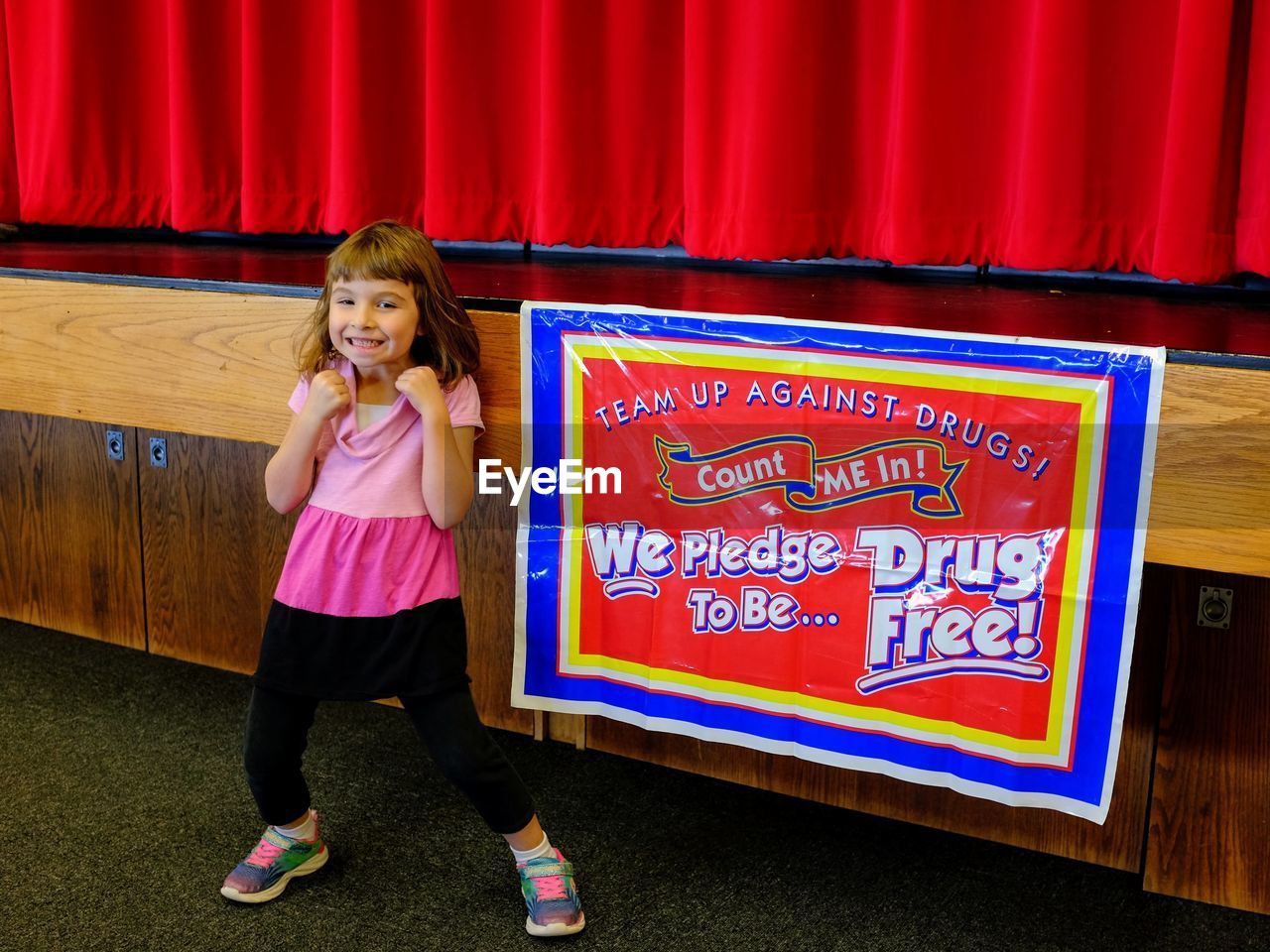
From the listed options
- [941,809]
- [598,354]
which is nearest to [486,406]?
[598,354]

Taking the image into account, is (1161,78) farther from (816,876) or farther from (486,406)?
(816,876)

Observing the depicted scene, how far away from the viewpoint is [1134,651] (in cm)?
136

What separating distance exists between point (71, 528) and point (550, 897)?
118cm

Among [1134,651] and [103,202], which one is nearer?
[1134,651]

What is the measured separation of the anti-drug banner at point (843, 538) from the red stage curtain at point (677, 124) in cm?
48

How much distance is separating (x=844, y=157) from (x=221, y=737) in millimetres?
1156

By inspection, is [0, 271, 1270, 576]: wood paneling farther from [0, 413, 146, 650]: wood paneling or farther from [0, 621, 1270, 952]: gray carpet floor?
[0, 621, 1270, 952]: gray carpet floor

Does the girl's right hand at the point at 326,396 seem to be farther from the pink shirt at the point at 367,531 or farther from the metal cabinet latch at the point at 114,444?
the metal cabinet latch at the point at 114,444

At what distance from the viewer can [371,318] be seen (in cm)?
121

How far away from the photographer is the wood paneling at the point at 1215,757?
1.31 meters

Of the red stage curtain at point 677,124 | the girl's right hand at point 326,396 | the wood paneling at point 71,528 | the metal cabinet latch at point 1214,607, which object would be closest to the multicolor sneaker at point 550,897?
the girl's right hand at point 326,396

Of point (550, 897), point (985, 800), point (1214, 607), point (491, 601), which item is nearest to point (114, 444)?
point (491, 601)
